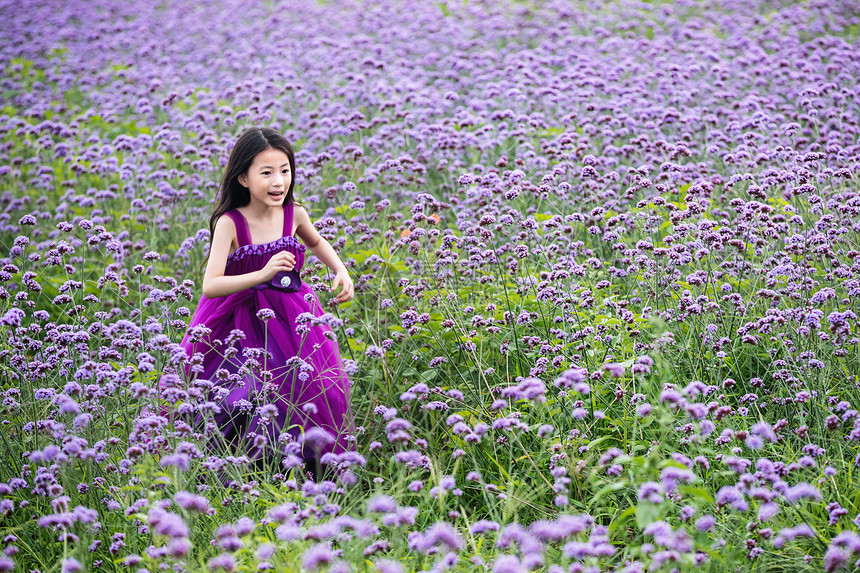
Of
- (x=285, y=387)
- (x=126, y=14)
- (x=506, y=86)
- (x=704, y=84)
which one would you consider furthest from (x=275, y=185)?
(x=126, y=14)

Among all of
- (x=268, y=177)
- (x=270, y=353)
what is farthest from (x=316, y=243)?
(x=270, y=353)

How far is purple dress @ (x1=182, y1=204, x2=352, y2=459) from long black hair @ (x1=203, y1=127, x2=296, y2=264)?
12 cm

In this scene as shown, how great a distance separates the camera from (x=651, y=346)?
3818mm

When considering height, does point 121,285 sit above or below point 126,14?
below

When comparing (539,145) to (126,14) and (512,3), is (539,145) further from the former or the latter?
(126,14)

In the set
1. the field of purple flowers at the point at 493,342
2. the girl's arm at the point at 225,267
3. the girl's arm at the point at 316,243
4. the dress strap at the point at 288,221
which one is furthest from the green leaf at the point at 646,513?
the dress strap at the point at 288,221

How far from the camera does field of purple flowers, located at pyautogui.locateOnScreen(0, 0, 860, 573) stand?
8.93 ft

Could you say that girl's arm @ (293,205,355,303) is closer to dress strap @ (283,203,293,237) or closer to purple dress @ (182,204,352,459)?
dress strap @ (283,203,293,237)

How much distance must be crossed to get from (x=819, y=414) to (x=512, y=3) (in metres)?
11.6

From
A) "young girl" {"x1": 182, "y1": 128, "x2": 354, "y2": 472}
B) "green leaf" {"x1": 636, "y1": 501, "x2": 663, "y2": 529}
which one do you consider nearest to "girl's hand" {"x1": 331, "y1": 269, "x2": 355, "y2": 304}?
"young girl" {"x1": 182, "y1": 128, "x2": 354, "y2": 472}

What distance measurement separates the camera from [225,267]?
3.92m

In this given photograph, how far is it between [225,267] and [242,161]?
566mm

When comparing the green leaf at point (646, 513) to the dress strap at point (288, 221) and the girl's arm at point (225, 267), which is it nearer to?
the girl's arm at point (225, 267)

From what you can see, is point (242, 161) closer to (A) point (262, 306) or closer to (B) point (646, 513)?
(A) point (262, 306)
